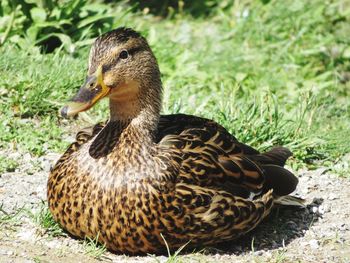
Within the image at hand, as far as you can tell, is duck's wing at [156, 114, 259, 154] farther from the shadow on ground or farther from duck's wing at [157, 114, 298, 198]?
the shadow on ground

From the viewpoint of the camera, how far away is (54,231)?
5.45m

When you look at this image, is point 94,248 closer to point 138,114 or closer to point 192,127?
point 138,114

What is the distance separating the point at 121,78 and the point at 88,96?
28cm

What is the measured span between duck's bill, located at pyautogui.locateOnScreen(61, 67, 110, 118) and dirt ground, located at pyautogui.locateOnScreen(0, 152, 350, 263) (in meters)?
0.82

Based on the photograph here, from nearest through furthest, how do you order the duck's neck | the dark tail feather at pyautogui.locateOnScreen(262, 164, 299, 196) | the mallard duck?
the mallard duck < the duck's neck < the dark tail feather at pyautogui.locateOnScreen(262, 164, 299, 196)

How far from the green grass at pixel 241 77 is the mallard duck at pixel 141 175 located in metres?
1.28

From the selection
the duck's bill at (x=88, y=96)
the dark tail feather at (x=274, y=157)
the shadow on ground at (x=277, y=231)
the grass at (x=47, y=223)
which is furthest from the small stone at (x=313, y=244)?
the duck's bill at (x=88, y=96)

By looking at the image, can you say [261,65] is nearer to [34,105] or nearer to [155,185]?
[34,105]

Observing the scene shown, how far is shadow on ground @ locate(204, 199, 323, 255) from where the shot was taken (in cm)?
556

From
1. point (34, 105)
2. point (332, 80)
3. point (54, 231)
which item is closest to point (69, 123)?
point (34, 105)

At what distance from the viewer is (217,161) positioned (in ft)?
17.9

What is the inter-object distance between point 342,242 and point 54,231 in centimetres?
176

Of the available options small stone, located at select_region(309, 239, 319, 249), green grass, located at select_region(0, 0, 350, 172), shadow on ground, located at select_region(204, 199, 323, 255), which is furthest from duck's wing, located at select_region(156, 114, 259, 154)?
green grass, located at select_region(0, 0, 350, 172)

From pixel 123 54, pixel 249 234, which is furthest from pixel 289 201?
pixel 123 54
